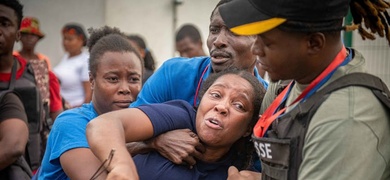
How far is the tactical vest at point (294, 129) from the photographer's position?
238cm

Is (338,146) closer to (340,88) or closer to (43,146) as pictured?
(340,88)

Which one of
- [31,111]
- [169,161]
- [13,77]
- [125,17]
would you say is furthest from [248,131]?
[125,17]

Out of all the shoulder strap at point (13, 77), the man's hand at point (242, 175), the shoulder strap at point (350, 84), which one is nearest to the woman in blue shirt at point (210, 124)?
the man's hand at point (242, 175)

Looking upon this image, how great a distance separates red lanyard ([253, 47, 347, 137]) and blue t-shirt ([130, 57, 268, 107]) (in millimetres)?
837

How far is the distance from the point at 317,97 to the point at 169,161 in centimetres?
90

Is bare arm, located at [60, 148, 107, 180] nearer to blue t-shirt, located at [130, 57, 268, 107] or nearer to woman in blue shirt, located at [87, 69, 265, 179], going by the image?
woman in blue shirt, located at [87, 69, 265, 179]

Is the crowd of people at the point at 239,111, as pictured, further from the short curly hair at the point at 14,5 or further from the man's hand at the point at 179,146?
the short curly hair at the point at 14,5

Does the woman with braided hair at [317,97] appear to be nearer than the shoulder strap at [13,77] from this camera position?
Yes

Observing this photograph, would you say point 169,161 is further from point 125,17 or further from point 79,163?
point 125,17

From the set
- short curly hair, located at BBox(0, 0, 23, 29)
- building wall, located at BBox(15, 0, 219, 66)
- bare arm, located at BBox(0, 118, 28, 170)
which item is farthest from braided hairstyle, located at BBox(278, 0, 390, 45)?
building wall, located at BBox(15, 0, 219, 66)

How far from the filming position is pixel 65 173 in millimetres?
3420

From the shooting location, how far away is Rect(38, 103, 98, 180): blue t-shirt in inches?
131

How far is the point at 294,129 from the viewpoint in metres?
2.45

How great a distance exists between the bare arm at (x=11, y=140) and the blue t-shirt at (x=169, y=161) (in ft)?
4.93
